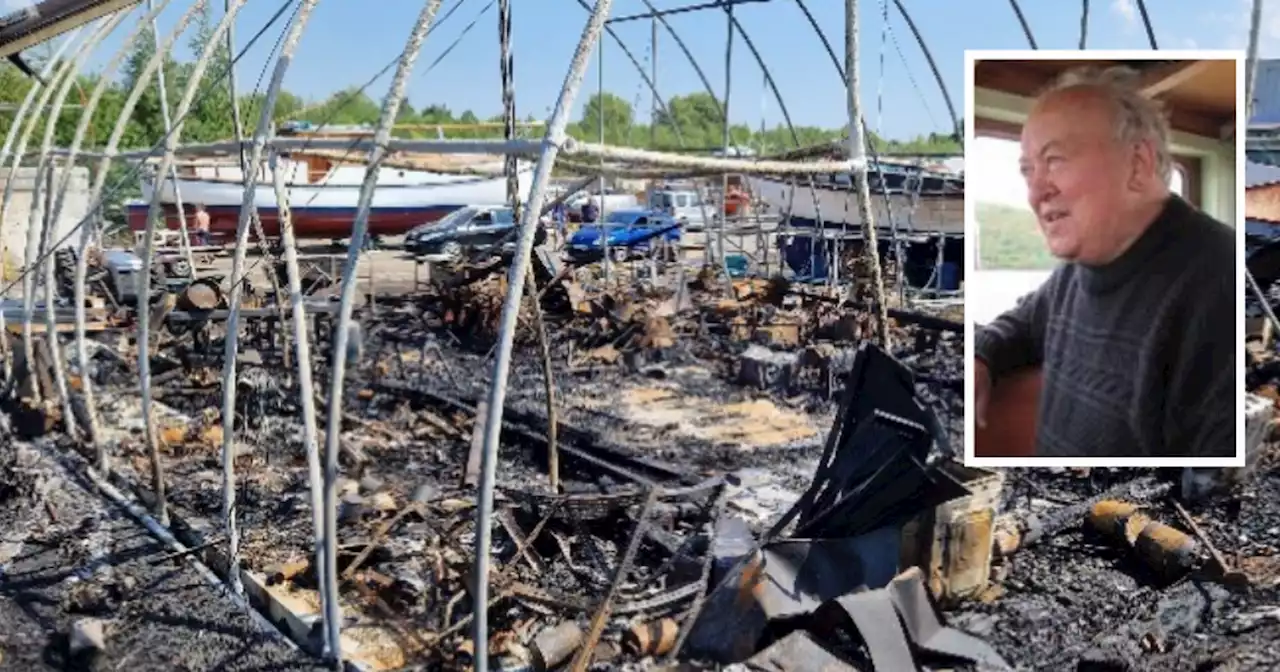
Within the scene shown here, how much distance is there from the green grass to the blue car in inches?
737

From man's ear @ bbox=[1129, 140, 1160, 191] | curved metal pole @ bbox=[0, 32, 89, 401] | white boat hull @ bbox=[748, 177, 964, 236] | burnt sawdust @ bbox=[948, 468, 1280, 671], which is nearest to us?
man's ear @ bbox=[1129, 140, 1160, 191]

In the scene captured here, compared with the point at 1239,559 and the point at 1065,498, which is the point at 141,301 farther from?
the point at 1239,559

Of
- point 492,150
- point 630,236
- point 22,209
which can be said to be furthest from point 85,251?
point 630,236

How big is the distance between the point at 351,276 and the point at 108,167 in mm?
5050

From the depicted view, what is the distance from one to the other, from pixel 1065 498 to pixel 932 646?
3542 millimetres

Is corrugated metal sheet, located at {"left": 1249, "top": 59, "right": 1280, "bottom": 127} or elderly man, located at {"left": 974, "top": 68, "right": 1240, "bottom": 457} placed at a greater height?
corrugated metal sheet, located at {"left": 1249, "top": 59, "right": 1280, "bottom": 127}

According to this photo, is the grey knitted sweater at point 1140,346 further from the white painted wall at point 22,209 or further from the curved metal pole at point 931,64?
the white painted wall at point 22,209

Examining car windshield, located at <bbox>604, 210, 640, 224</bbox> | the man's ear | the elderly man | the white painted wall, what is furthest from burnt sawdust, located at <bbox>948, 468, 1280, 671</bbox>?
car windshield, located at <bbox>604, 210, 640, 224</bbox>

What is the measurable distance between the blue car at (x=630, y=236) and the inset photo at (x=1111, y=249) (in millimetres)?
18509

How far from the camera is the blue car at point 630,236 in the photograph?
26812mm

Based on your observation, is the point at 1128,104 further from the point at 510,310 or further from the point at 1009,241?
the point at 510,310

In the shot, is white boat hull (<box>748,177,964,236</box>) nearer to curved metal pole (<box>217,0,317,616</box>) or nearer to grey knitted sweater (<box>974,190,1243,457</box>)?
curved metal pole (<box>217,0,317,616</box>)

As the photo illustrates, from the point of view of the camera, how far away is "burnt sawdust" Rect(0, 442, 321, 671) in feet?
22.6

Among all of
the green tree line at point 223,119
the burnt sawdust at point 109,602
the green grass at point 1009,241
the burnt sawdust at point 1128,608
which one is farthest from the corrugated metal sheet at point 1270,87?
the burnt sawdust at point 109,602
